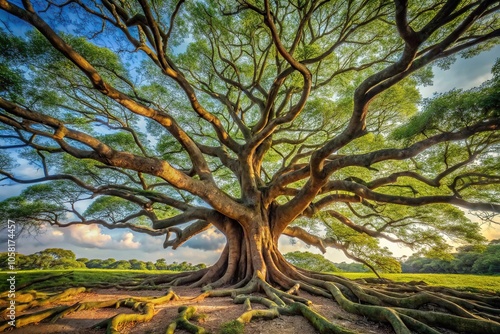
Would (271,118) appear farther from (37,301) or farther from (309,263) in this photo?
(309,263)

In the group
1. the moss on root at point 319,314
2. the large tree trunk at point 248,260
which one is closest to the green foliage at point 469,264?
the moss on root at point 319,314

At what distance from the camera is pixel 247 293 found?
5.68 metres

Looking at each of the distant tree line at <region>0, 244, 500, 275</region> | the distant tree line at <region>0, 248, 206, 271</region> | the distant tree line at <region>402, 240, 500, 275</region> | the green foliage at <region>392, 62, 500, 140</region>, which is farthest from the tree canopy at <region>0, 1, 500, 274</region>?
the distant tree line at <region>402, 240, 500, 275</region>

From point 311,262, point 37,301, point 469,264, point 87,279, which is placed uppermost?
point 311,262

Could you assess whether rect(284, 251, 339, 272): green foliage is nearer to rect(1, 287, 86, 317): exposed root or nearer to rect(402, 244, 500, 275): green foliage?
rect(402, 244, 500, 275): green foliage

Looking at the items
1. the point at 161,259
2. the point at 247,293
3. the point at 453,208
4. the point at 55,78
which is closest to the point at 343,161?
the point at 247,293

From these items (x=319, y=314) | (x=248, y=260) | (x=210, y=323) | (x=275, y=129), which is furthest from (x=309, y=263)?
(x=210, y=323)

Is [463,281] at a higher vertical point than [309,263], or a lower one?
lower

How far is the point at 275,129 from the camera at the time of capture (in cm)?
800

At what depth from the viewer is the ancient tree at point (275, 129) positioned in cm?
452

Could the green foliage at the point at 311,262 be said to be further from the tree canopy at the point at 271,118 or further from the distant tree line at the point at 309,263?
→ the tree canopy at the point at 271,118

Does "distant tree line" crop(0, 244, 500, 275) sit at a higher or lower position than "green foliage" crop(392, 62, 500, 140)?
lower

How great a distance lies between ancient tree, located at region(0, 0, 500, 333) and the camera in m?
4.52

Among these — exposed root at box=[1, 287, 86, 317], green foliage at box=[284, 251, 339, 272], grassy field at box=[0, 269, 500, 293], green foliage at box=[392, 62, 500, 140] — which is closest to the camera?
exposed root at box=[1, 287, 86, 317]
